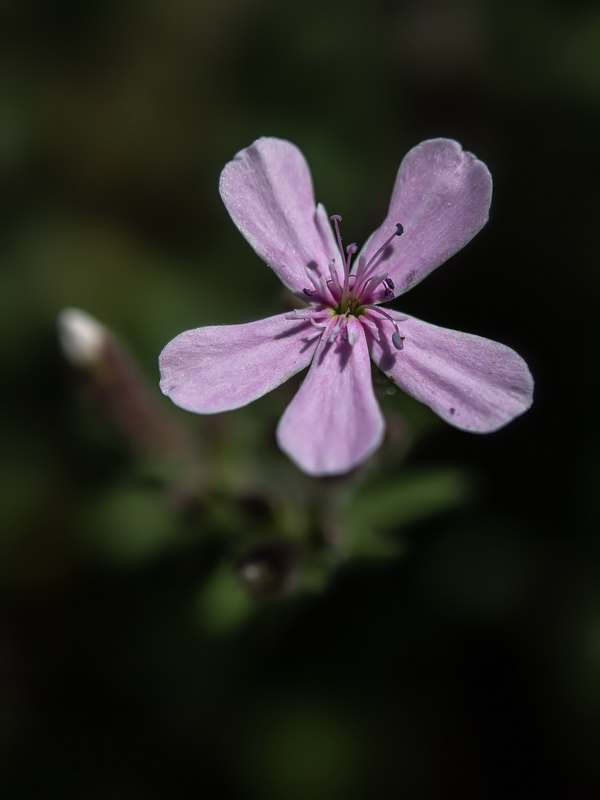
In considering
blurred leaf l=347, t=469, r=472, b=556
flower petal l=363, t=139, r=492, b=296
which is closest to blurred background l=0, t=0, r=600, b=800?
blurred leaf l=347, t=469, r=472, b=556

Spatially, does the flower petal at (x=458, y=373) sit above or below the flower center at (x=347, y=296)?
below

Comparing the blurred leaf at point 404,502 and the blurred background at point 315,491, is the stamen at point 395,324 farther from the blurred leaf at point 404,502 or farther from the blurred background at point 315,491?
the blurred leaf at point 404,502

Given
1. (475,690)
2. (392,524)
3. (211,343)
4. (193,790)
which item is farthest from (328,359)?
(193,790)

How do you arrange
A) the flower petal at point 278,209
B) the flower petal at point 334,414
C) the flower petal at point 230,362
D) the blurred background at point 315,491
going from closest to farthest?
1. the flower petal at point 334,414
2. the flower petal at point 230,362
3. the flower petal at point 278,209
4. the blurred background at point 315,491

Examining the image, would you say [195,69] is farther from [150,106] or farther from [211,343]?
[211,343]

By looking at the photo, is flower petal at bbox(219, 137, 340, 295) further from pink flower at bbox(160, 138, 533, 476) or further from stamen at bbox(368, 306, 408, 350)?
stamen at bbox(368, 306, 408, 350)

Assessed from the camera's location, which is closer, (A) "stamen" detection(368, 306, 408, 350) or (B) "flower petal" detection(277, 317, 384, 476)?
(B) "flower petal" detection(277, 317, 384, 476)

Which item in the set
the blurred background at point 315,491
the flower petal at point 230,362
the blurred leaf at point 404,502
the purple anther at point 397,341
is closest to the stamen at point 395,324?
the purple anther at point 397,341
